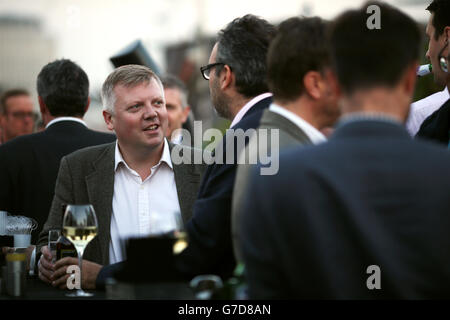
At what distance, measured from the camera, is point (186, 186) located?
13.1 ft

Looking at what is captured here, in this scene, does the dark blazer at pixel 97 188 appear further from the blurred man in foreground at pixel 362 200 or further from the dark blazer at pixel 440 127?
the blurred man in foreground at pixel 362 200

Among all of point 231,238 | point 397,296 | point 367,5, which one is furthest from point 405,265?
point 231,238

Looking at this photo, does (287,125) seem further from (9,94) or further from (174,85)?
(9,94)

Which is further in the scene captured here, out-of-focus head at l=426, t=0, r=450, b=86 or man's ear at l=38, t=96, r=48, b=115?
man's ear at l=38, t=96, r=48, b=115

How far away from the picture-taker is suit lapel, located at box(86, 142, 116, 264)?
380 cm

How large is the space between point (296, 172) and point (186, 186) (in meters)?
2.12

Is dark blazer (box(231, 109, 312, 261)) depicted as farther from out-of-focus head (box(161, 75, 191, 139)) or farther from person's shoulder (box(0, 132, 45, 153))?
out-of-focus head (box(161, 75, 191, 139))

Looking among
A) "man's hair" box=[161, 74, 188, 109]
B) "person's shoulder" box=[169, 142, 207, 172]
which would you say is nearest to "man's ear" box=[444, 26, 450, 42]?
"person's shoulder" box=[169, 142, 207, 172]

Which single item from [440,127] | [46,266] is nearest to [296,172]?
[440,127]

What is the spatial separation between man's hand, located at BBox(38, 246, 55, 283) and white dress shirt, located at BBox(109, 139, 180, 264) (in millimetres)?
322

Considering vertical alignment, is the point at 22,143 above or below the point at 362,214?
above

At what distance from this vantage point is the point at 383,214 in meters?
1.85

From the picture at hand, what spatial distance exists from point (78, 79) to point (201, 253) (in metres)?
2.71

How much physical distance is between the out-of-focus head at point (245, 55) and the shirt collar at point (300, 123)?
0.52 metres
